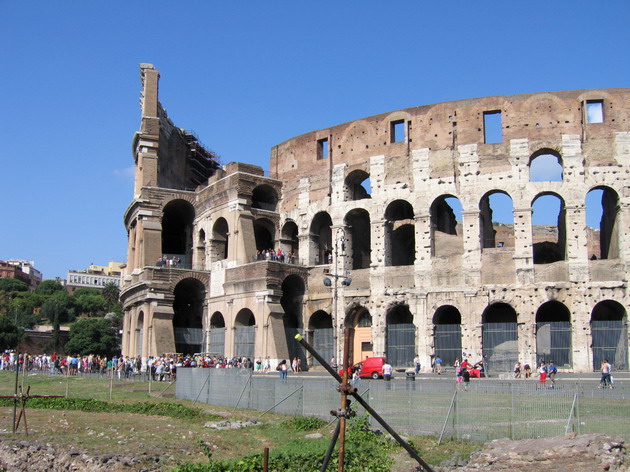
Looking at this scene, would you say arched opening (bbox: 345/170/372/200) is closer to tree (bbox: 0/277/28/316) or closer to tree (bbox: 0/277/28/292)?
tree (bbox: 0/277/28/316)

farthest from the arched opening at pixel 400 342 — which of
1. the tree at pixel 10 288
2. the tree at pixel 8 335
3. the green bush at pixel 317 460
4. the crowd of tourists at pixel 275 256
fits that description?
the tree at pixel 10 288

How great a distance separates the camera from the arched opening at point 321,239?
3828 centimetres

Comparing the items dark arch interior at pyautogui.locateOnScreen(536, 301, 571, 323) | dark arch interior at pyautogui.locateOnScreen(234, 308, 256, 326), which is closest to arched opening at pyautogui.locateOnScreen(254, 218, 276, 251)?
dark arch interior at pyautogui.locateOnScreen(234, 308, 256, 326)

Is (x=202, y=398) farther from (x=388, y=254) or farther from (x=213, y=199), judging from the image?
(x=213, y=199)

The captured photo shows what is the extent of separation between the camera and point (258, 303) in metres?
36.2

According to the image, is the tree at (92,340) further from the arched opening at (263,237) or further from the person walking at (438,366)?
the person walking at (438,366)

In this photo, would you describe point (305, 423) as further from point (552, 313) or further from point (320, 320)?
point (320, 320)

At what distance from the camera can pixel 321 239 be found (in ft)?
127

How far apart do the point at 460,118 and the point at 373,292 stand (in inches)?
361

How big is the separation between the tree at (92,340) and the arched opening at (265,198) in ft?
137

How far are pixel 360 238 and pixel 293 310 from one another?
519 cm

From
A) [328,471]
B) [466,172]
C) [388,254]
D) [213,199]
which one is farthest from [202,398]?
[213,199]

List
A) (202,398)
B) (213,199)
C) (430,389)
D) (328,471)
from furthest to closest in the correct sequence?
1. (213,199)
2. (202,398)
3. (430,389)
4. (328,471)

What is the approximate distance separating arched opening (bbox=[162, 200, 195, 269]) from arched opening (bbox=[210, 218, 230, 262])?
3289 mm
